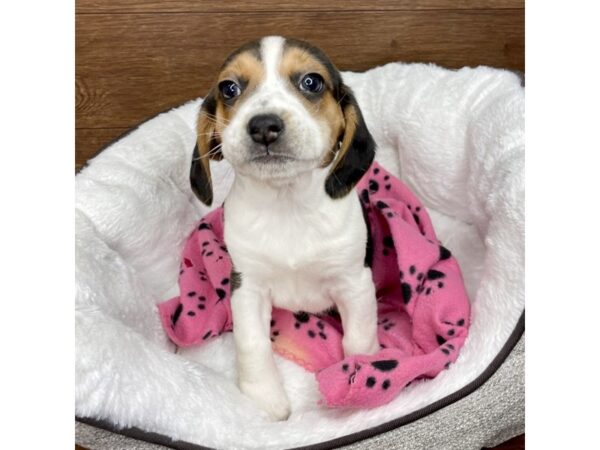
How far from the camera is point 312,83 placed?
1.53 m

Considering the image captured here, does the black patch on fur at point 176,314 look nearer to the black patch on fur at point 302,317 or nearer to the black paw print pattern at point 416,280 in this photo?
the black patch on fur at point 302,317

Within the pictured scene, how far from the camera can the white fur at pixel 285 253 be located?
1.49 m

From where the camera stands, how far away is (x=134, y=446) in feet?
4.76

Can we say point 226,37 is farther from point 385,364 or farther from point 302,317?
point 385,364

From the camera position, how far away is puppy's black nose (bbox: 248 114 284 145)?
4.33 feet

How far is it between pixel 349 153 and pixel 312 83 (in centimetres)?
21

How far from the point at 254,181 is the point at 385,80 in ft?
3.63

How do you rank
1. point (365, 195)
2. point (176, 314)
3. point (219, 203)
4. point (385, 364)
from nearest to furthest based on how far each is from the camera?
point (385, 364), point (176, 314), point (365, 195), point (219, 203)

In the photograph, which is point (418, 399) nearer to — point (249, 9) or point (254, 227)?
point (254, 227)

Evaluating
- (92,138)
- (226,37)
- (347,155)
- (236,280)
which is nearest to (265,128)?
(347,155)

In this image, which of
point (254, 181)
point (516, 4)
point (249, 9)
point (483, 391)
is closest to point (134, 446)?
point (254, 181)

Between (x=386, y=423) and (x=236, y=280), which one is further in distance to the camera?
(x=236, y=280)

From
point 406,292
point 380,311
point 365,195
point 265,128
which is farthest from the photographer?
point 365,195

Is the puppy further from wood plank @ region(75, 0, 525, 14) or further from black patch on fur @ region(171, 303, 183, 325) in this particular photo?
wood plank @ region(75, 0, 525, 14)
